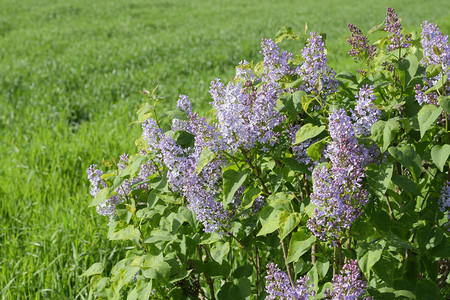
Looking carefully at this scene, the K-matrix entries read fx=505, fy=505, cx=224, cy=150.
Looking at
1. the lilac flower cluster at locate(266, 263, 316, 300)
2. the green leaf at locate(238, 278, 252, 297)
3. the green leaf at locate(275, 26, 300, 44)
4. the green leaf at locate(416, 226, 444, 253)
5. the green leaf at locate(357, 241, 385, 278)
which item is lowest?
the green leaf at locate(238, 278, 252, 297)

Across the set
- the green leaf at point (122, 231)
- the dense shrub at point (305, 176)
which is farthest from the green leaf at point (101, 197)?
the green leaf at point (122, 231)

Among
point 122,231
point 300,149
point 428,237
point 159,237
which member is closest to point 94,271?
point 122,231

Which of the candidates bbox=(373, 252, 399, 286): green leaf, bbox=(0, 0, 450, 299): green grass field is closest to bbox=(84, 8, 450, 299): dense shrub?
bbox=(373, 252, 399, 286): green leaf

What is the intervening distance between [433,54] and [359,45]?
1.47 ft

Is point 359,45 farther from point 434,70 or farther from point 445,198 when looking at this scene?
point 445,198

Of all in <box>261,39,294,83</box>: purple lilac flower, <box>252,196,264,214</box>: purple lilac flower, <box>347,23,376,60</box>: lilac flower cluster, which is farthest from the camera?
<box>347,23,376,60</box>: lilac flower cluster

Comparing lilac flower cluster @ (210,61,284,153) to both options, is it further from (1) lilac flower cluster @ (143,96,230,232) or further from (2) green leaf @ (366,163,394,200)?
(2) green leaf @ (366,163,394,200)

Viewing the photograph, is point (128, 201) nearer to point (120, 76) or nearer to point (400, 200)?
point (400, 200)

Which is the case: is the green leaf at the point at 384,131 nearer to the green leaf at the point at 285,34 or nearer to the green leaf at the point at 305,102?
the green leaf at the point at 305,102

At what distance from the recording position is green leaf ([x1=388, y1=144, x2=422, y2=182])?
1.62m

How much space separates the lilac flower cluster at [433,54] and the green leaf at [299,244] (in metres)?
0.66

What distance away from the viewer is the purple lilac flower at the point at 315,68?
1.94 metres

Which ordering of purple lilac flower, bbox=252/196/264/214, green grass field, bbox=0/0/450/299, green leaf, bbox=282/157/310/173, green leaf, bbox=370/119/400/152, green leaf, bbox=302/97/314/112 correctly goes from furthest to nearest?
green grass field, bbox=0/0/450/299, purple lilac flower, bbox=252/196/264/214, green leaf, bbox=282/157/310/173, green leaf, bbox=302/97/314/112, green leaf, bbox=370/119/400/152

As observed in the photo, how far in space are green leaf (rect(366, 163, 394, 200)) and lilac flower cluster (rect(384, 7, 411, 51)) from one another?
2.32 feet
